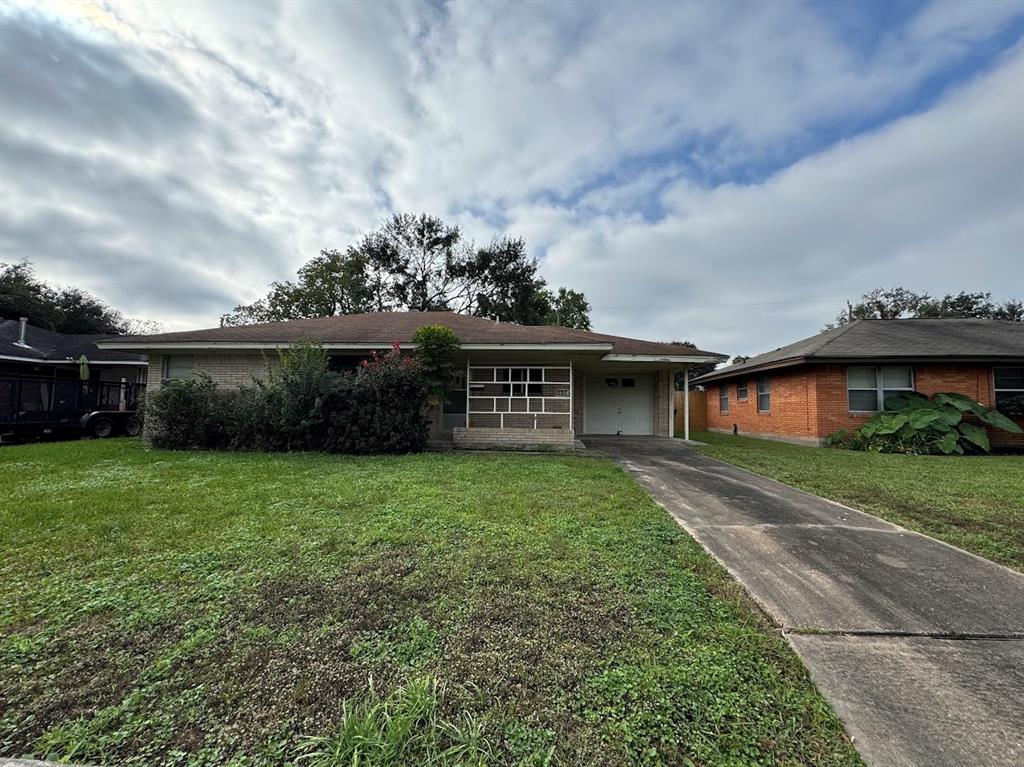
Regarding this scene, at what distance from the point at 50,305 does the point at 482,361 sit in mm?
34504

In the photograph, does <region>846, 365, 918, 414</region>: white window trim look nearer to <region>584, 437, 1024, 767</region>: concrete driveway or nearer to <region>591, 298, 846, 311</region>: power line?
<region>584, 437, 1024, 767</region>: concrete driveway

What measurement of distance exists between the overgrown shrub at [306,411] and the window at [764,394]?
41.2ft

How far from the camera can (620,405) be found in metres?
15.0

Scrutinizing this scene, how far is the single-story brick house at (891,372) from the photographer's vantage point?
1172cm

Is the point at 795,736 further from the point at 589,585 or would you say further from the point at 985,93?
the point at 985,93

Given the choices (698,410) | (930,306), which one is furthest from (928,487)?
(930,306)

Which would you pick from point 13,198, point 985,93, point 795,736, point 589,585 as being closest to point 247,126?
point 13,198

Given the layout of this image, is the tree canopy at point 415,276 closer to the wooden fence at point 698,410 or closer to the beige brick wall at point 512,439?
the wooden fence at point 698,410

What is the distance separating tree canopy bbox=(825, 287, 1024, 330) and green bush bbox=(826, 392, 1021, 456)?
21.1 m

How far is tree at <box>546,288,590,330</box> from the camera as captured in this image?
3231cm

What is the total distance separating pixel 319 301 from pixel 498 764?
30.9 meters

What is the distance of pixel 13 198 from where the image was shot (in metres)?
11.9

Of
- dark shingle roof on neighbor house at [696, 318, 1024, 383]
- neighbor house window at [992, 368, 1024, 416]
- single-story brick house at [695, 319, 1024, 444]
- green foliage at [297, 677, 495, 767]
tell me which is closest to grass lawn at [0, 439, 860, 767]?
green foliage at [297, 677, 495, 767]

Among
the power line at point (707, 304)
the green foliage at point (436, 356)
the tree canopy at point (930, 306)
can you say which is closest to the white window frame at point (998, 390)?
the green foliage at point (436, 356)
